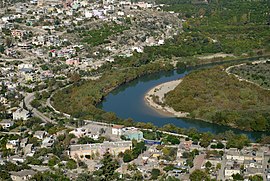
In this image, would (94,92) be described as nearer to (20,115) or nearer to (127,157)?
(20,115)

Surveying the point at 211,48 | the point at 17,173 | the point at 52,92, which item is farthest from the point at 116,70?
the point at 17,173

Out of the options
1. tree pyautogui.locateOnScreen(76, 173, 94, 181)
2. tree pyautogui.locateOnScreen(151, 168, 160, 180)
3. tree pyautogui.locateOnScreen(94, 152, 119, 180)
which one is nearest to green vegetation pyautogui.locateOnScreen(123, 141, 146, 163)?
tree pyautogui.locateOnScreen(94, 152, 119, 180)

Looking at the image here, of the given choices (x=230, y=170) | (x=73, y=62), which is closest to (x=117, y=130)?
(x=230, y=170)

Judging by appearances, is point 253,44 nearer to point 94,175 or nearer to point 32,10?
point 32,10

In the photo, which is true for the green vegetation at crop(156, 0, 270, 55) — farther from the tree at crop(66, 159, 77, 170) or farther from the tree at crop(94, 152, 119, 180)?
the tree at crop(66, 159, 77, 170)

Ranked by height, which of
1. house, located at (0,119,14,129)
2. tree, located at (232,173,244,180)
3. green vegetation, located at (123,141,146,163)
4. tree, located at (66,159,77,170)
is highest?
tree, located at (232,173,244,180)

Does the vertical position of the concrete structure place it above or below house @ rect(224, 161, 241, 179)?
below
